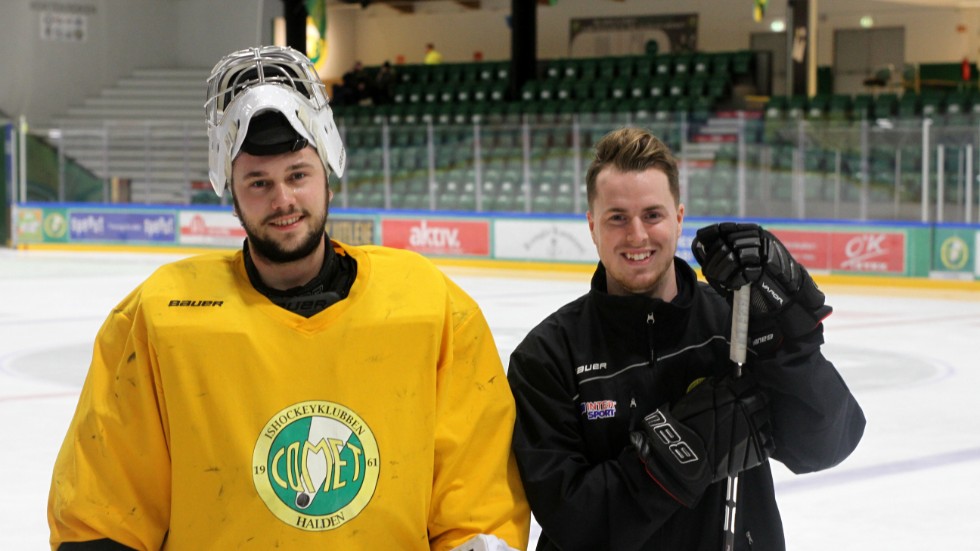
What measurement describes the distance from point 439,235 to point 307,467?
12369 mm

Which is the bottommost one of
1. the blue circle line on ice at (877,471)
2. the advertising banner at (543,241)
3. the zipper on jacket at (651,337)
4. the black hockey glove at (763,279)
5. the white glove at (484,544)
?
the blue circle line on ice at (877,471)

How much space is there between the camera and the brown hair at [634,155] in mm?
2057

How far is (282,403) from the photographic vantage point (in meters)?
1.78

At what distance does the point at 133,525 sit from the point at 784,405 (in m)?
0.96

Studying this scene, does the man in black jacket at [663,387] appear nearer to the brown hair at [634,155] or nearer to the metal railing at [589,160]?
the brown hair at [634,155]

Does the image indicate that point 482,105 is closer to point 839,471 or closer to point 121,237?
point 121,237

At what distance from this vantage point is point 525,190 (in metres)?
13.7

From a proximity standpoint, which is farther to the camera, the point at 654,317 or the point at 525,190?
the point at 525,190

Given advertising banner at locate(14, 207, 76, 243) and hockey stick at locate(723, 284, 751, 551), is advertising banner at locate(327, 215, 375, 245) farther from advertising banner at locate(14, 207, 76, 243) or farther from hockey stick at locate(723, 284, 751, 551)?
hockey stick at locate(723, 284, 751, 551)

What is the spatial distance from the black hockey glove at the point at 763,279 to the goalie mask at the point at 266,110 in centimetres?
56

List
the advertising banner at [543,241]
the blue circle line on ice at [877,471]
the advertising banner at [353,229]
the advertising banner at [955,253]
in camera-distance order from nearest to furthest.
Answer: the blue circle line on ice at [877,471]
the advertising banner at [955,253]
the advertising banner at [543,241]
the advertising banner at [353,229]

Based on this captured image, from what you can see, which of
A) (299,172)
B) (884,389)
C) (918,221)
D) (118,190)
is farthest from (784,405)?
(118,190)

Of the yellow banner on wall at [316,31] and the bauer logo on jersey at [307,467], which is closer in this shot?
the bauer logo on jersey at [307,467]

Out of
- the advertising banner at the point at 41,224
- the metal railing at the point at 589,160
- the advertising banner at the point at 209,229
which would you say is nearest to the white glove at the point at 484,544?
the metal railing at the point at 589,160
